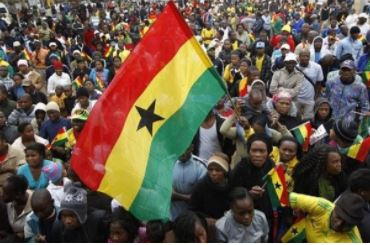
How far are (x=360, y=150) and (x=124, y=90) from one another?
231 centimetres

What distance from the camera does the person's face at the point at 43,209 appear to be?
367 cm

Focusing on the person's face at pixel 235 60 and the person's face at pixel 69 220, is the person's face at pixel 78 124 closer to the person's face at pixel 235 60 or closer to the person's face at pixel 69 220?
the person's face at pixel 69 220

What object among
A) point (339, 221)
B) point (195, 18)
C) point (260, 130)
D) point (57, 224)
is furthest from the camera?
point (195, 18)

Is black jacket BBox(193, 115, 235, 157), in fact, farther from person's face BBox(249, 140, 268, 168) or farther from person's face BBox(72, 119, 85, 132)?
person's face BBox(72, 119, 85, 132)

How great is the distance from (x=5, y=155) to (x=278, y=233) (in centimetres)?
290

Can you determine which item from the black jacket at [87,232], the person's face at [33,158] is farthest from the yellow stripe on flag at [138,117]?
the person's face at [33,158]

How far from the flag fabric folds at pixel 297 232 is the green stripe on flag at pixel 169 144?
104cm

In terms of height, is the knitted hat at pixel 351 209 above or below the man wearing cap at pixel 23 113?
above

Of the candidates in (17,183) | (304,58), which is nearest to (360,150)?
(17,183)

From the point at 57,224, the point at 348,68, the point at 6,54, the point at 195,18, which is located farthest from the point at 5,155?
the point at 195,18

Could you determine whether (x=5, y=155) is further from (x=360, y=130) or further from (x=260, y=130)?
(x=360, y=130)

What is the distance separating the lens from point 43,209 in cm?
369

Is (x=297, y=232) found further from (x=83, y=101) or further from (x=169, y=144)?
(x=83, y=101)

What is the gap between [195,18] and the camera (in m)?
20.7
